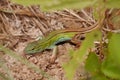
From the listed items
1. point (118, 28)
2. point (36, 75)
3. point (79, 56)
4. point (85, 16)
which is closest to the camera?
point (79, 56)

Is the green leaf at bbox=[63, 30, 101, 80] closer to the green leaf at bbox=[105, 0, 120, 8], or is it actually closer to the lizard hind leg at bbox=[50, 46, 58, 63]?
the green leaf at bbox=[105, 0, 120, 8]

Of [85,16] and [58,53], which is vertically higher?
[85,16]

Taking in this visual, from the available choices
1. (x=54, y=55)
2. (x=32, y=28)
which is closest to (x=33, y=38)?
(x=32, y=28)

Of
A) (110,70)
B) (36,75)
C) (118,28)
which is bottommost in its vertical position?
(36,75)

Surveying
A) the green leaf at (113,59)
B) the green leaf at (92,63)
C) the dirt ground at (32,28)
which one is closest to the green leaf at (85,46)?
the green leaf at (113,59)

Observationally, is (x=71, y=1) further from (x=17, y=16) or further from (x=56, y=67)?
(x=17, y=16)

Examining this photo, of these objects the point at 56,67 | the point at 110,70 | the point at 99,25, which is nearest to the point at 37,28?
the point at 56,67
